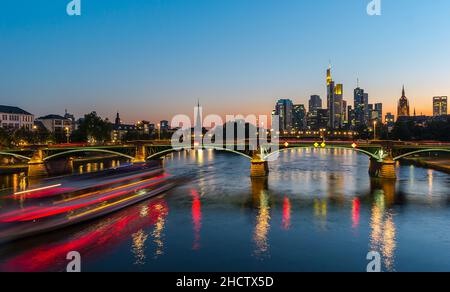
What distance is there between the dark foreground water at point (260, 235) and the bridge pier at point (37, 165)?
3853 cm

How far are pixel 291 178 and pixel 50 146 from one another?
53832mm

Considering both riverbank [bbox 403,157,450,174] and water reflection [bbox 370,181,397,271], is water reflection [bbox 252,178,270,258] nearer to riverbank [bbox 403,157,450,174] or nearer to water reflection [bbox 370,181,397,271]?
water reflection [bbox 370,181,397,271]

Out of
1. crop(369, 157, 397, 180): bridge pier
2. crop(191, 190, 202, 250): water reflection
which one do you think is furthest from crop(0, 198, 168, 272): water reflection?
crop(369, 157, 397, 180): bridge pier

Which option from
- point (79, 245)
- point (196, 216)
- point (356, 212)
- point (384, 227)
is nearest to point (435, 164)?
point (356, 212)

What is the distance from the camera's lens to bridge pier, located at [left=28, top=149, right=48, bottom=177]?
7138cm

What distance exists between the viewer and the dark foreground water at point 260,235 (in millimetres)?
23250

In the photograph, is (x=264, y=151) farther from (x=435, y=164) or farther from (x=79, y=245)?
(x=79, y=245)

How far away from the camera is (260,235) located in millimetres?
29375

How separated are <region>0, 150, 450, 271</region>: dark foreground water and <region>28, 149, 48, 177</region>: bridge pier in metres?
38.5

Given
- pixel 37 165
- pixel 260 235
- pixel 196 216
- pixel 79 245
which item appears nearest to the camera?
pixel 79 245

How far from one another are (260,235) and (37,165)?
201ft
